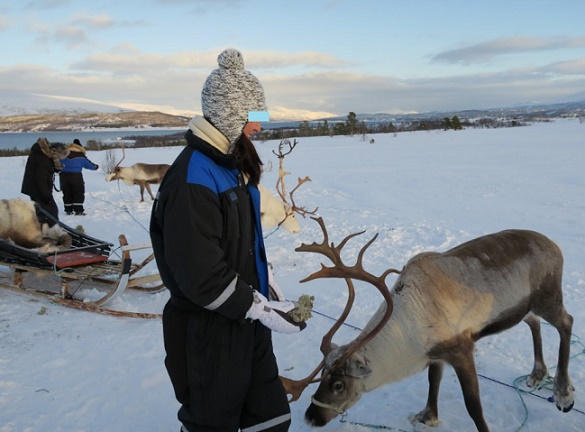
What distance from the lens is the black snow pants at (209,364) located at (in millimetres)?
1979

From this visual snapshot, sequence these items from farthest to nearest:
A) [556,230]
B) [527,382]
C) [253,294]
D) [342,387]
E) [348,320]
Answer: [556,230] < [348,320] < [527,382] < [342,387] < [253,294]

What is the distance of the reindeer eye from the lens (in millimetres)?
2889

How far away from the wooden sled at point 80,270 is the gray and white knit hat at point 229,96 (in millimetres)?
3428

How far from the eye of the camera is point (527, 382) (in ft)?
12.0

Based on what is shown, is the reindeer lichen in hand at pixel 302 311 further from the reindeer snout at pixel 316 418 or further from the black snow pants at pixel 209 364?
the reindeer snout at pixel 316 418

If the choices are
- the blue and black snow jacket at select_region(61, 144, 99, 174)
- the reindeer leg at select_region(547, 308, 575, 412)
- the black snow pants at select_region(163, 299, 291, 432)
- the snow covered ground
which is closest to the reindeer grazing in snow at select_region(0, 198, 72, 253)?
the snow covered ground

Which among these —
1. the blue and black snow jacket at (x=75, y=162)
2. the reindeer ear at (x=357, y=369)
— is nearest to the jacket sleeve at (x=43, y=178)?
the blue and black snow jacket at (x=75, y=162)

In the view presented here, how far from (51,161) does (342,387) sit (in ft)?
25.7

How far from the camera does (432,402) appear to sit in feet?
10.6

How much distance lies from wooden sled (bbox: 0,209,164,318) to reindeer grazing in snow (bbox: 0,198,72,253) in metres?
0.47

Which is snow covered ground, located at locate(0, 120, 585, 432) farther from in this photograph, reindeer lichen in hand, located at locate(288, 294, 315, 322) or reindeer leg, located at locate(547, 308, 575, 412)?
reindeer lichen in hand, located at locate(288, 294, 315, 322)

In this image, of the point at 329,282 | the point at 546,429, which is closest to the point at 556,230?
the point at 329,282

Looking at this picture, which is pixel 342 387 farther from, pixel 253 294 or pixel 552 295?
pixel 552 295

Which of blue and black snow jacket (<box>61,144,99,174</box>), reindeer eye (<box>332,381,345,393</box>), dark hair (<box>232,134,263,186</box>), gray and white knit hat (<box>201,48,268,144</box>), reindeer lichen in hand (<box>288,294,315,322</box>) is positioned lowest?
reindeer eye (<box>332,381,345,393</box>)
